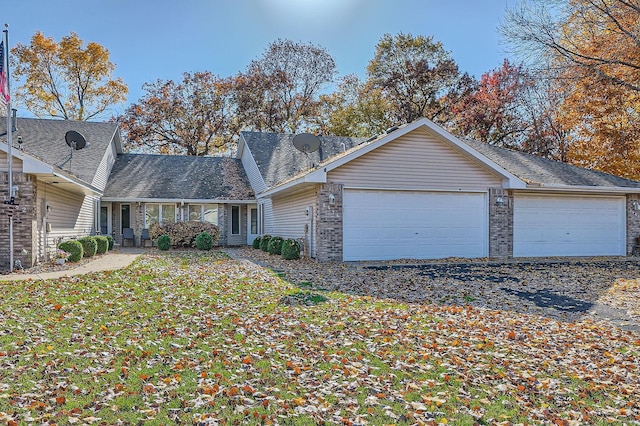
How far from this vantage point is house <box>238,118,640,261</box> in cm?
1359

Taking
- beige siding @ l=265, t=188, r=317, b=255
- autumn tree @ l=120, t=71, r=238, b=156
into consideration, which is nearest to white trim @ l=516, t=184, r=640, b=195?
beige siding @ l=265, t=188, r=317, b=255

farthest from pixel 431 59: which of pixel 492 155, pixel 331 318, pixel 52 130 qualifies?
pixel 331 318

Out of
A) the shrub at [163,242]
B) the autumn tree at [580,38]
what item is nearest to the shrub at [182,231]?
the shrub at [163,242]

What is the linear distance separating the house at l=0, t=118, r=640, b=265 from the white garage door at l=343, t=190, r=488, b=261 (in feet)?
0.10

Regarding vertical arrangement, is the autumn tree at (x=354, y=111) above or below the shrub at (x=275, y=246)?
above

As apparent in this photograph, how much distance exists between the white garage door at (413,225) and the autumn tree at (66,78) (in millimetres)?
23508

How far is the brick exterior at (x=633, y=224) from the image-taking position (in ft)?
55.5

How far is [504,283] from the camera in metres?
10.0

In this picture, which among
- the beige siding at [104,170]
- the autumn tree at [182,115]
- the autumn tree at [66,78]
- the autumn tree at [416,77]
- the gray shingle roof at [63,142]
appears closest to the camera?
the gray shingle roof at [63,142]

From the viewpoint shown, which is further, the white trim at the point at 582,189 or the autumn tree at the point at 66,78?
the autumn tree at the point at 66,78

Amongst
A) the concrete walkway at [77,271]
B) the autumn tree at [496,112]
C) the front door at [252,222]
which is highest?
the autumn tree at [496,112]

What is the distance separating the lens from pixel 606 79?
36.9 ft

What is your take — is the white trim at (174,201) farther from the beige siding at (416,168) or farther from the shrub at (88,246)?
the beige siding at (416,168)

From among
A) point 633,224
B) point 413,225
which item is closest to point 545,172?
point 633,224
